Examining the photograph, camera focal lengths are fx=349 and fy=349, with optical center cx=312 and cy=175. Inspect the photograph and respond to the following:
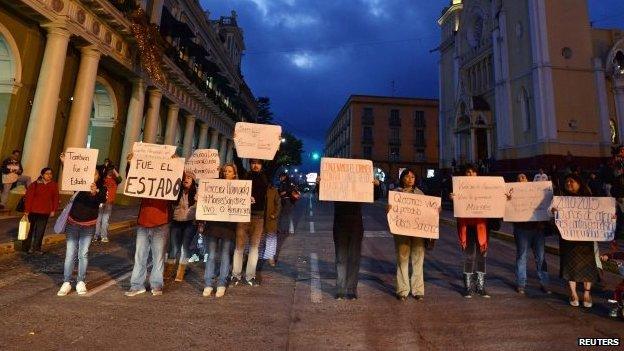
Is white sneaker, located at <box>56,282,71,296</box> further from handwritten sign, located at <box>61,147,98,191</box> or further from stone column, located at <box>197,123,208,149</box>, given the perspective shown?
stone column, located at <box>197,123,208,149</box>

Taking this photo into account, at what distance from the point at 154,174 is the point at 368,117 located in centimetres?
5814

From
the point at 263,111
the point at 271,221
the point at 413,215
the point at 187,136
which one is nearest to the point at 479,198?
the point at 413,215

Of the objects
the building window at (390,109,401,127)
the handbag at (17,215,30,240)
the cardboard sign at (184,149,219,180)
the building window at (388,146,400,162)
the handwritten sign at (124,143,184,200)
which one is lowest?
the handbag at (17,215,30,240)

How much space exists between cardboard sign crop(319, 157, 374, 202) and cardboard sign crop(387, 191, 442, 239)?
0.42 m

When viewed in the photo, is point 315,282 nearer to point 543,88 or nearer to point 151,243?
point 151,243

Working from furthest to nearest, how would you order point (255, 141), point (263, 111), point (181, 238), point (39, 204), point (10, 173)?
point (263, 111), point (10, 173), point (39, 204), point (255, 141), point (181, 238)

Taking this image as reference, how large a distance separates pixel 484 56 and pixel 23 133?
31.1 meters

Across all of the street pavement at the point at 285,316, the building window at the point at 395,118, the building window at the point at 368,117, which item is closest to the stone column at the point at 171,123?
the street pavement at the point at 285,316

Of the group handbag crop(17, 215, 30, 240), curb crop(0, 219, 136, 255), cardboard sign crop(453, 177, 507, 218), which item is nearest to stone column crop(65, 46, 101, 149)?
curb crop(0, 219, 136, 255)

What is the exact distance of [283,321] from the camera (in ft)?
13.7

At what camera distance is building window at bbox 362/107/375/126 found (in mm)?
61031

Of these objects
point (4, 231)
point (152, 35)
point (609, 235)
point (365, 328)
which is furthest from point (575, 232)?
point (152, 35)

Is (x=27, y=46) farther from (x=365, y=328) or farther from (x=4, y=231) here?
(x=365, y=328)

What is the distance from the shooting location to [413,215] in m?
5.20
